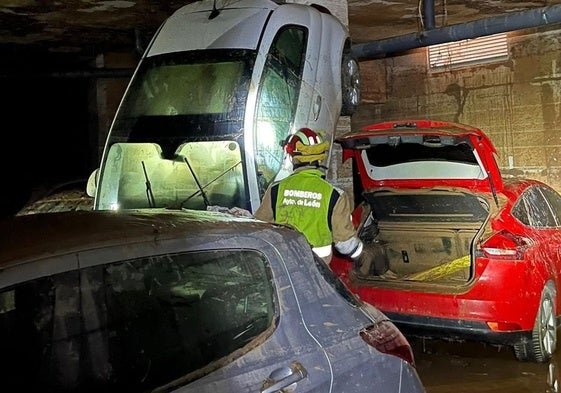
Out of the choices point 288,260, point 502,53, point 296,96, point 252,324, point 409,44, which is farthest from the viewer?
point 502,53

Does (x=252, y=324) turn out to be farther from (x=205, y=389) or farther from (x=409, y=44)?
(x=409, y=44)

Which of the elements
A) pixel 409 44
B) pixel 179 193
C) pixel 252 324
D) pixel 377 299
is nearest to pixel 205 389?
pixel 252 324

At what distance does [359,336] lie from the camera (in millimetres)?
2834

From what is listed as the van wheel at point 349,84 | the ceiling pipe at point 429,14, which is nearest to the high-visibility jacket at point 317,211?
the van wheel at point 349,84

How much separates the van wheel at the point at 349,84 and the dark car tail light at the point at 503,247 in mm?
3221

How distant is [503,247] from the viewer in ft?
16.7

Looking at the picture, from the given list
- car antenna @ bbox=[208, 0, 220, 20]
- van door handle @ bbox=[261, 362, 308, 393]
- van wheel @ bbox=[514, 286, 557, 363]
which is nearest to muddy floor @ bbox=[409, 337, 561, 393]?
van wheel @ bbox=[514, 286, 557, 363]

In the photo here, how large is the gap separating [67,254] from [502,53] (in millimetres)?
11472

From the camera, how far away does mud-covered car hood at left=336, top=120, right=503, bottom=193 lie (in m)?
5.23

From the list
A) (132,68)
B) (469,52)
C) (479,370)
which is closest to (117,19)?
(132,68)

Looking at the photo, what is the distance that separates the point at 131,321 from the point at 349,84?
6.08 m

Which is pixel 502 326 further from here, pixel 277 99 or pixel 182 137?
pixel 182 137

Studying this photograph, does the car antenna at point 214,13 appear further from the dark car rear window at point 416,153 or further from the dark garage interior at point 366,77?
the dark garage interior at point 366,77

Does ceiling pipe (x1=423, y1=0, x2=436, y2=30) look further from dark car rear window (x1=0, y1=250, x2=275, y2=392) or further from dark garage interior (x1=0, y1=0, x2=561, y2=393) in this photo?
dark car rear window (x1=0, y1=250, x2=275, y2=392)
